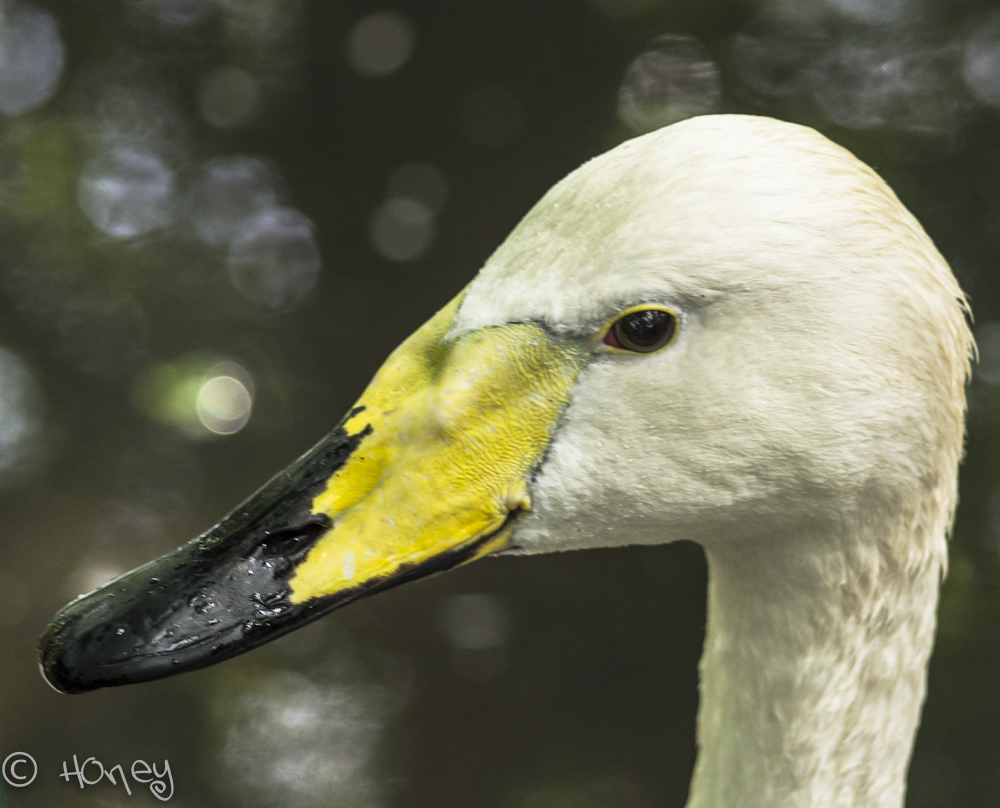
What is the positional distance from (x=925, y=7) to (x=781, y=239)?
2283 millimetres

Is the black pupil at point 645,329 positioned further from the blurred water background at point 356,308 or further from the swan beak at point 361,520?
the blurred water background at point 356,308

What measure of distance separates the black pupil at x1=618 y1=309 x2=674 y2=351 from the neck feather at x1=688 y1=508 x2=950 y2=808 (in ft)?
1.15

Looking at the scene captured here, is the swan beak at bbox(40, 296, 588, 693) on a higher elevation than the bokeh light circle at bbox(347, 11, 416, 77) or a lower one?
lower

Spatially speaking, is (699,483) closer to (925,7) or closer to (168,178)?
(925,7)

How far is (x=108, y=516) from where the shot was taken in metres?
3.31

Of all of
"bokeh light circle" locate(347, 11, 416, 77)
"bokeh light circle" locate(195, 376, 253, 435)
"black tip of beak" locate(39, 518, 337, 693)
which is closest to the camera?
"black tip of beak" locate(39, 518, 337, 693)

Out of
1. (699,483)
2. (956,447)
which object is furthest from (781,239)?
(956,447)

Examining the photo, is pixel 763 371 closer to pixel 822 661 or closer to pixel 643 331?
pixel 643 331

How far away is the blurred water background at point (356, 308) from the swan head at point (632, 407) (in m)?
1.80

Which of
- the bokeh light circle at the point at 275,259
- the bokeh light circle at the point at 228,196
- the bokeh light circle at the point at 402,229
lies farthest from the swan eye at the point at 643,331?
the bokeh light circle at the point at 228,196

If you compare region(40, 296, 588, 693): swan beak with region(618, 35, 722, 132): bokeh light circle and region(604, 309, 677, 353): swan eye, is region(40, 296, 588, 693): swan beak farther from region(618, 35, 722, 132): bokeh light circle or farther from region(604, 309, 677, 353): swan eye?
region(618, 35, 722, 132): bokeh light circle

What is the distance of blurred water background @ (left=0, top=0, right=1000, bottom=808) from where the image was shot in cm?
276

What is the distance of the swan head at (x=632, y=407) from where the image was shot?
0.98 metres

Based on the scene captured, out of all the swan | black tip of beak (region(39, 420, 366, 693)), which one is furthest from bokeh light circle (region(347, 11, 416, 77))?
black tip of beak (region(39, 420, 366, 693))
